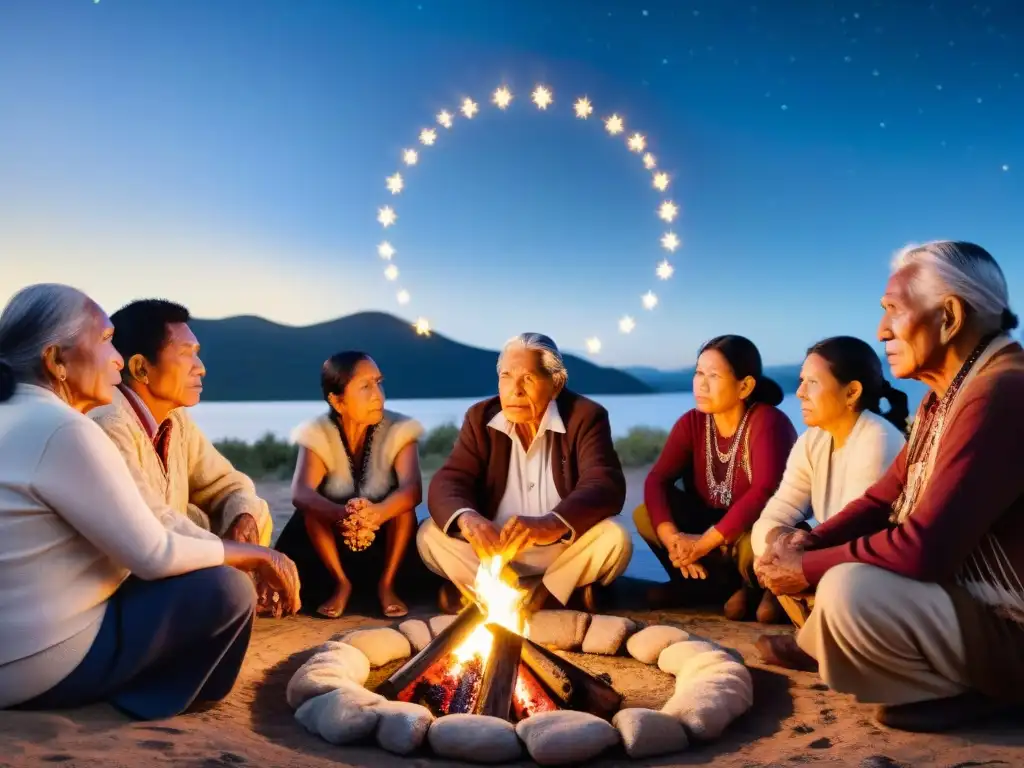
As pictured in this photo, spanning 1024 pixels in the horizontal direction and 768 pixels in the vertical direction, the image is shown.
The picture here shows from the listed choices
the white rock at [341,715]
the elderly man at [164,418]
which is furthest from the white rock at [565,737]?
the elderly man at [164,418]

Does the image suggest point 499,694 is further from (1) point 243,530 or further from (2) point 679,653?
(1) point 243,530

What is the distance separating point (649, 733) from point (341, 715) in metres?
1.14

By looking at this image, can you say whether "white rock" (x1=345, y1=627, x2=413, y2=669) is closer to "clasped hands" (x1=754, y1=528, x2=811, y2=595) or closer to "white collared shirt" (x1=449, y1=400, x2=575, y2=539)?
"white collared shirt" (x1=449, y1=400, x2=575, y2=539)

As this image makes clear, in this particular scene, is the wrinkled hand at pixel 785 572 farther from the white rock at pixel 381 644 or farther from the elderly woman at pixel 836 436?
the white rock at pixel 381 644

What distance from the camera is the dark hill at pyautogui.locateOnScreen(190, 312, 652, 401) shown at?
832 inches

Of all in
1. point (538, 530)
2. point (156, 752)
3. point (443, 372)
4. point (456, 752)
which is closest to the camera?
point (156, 752)

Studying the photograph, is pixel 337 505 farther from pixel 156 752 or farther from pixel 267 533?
pixel 156 752

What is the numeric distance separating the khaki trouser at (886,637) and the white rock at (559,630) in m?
1.76

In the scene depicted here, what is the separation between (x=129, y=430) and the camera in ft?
13.4

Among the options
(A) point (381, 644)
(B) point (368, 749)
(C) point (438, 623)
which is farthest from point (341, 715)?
(C) point (438, 623)

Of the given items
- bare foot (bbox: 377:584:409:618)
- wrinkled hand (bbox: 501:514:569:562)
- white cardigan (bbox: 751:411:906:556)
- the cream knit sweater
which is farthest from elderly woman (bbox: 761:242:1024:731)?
the cream knit sweater

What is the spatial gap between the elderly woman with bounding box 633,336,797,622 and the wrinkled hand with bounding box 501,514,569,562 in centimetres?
86

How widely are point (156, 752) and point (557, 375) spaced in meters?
3.03

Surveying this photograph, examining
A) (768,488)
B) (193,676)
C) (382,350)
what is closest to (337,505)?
(193,676)
